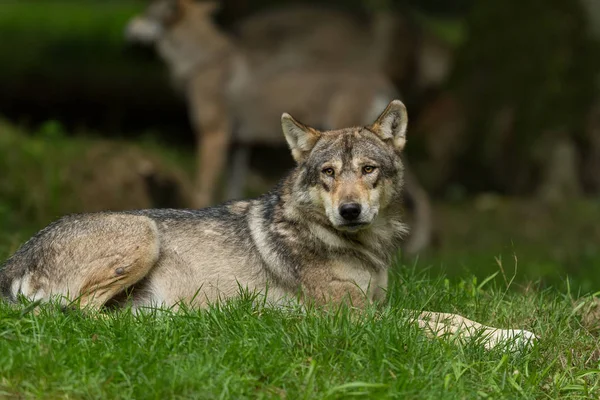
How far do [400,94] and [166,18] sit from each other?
4.08m

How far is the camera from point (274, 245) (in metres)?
6.54

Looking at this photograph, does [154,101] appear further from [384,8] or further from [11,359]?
[11,359]

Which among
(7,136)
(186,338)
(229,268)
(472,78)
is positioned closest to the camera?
(186,338)

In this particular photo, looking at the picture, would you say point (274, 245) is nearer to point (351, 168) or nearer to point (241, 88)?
point (351, 168)

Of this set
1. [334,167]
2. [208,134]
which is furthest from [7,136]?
[334,167]

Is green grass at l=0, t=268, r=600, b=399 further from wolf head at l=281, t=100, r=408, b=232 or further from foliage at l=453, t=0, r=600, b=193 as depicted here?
foliage at l=453, t=0, r=600, b=193

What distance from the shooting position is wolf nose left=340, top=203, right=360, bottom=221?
6051 mm

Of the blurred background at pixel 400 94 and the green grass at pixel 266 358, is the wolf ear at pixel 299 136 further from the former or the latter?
the blurred background at pixel 400 94

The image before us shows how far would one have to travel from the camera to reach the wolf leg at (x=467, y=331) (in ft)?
18.9

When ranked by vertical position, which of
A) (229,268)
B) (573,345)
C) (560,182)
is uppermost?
(229,268)

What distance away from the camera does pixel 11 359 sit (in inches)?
193

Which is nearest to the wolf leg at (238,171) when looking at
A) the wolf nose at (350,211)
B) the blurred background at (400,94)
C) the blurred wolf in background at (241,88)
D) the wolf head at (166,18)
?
the blurred wolf in background at (241,88)

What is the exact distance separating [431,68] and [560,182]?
2739 millimetres

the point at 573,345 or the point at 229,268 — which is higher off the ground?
the point at 229,268
